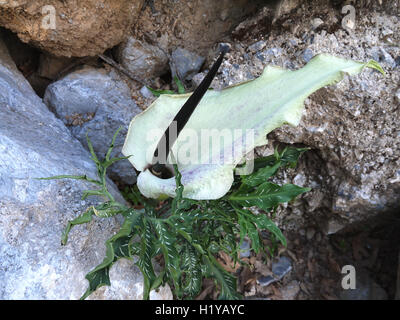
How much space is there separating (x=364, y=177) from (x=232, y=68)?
1.96 feet

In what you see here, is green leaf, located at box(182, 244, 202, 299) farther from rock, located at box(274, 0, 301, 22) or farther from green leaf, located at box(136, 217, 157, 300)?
rock, located at box(274, 0, 301, 22)

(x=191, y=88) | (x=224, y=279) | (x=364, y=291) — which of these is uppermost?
(x=191, y=88)

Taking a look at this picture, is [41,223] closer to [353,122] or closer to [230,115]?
[230,115]

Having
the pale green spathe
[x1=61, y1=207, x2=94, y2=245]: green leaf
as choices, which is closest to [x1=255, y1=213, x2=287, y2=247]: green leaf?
the pale green spathe

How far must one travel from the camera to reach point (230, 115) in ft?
3.21

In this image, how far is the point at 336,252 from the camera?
159cm

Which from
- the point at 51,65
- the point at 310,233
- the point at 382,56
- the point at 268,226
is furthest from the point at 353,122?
the point at 51,65

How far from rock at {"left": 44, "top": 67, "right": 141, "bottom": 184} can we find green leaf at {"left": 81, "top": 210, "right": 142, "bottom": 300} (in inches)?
19.9

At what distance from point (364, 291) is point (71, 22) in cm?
154

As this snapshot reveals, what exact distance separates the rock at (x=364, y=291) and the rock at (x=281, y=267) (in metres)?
0.24

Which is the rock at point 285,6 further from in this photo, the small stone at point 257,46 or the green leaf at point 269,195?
the green leaf at point 269,195

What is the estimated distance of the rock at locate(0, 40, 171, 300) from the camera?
3.14ft

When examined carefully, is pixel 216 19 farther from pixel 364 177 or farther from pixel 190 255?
pixel 190 255
